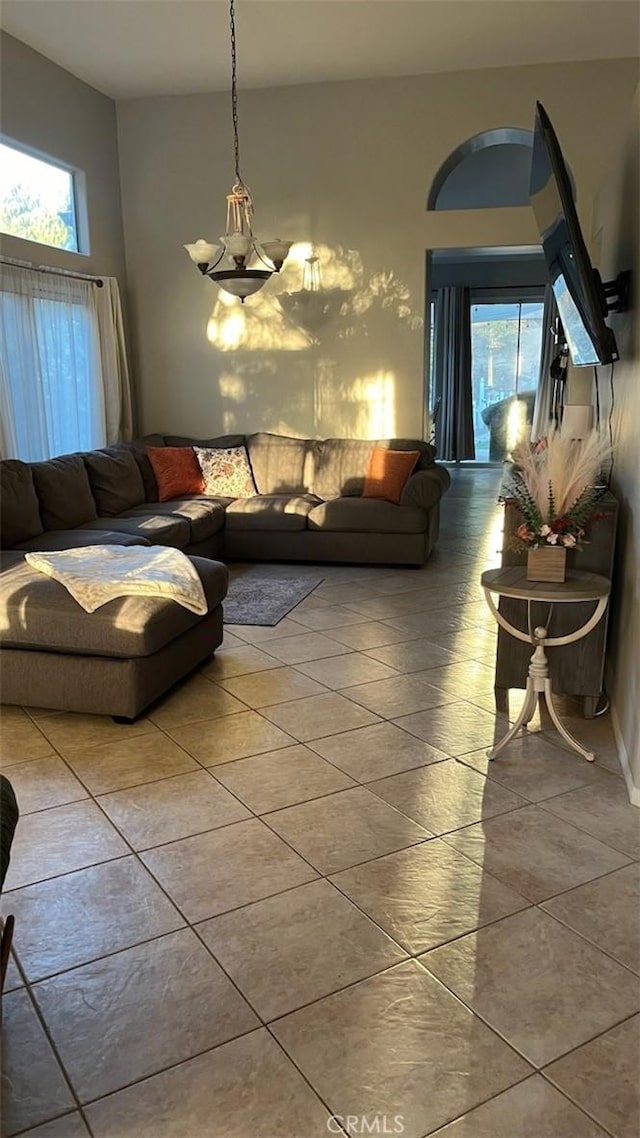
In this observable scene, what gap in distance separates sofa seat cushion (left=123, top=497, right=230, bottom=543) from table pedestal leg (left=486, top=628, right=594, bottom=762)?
9.77 ft

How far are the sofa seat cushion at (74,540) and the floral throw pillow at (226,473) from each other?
1.50m

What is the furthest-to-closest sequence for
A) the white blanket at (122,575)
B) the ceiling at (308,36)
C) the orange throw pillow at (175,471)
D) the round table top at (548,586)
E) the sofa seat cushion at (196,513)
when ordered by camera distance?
the orange throw pillow at (175,471), the sofa seat cushion at (196,513), the ceiling at (308,36), the white blanket at (122,575), the round table top at (548,586)

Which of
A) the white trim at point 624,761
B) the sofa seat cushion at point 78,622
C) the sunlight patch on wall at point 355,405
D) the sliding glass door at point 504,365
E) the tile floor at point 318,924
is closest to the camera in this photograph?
the tile floor at point 318,924

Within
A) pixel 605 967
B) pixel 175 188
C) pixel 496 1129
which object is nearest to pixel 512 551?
pixel 605 967

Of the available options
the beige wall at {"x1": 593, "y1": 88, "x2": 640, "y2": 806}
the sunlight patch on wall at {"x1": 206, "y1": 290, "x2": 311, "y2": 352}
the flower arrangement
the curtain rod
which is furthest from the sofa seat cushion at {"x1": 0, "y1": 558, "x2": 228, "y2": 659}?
the sunlight patch on wall at {"x1": 206, "y1": 290, "x2": 311, "y2": 352}

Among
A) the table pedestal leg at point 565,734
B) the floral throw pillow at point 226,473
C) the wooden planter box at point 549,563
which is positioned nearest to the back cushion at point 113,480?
the floral throw pillow at point 226,473

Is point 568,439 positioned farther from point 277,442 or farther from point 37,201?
point 37,201

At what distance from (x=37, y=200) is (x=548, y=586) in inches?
185

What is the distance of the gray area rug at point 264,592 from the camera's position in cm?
468

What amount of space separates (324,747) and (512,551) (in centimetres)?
110

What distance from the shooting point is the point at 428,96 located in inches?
238

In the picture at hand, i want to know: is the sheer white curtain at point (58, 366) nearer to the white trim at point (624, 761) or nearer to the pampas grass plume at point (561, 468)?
the pampas grass plume at point (561, 468)

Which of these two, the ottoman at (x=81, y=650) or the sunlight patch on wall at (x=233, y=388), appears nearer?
the ottoman at (x=81, y=650)

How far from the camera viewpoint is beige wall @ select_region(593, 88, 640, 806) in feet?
9.43
